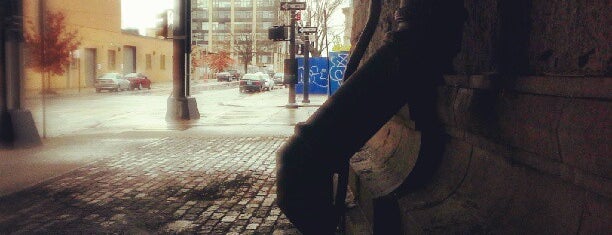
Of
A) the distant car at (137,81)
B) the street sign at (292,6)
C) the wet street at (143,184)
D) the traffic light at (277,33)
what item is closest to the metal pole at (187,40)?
the wet street at (143,184)

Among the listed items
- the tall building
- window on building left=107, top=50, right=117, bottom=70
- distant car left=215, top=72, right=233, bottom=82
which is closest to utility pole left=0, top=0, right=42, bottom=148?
window on building left=107, top=50, right=117, bottom=70

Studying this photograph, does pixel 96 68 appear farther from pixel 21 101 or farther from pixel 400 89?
pixel 400 89

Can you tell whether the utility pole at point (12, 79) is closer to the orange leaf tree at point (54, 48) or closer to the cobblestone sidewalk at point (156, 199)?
the cobblestone sidewalk at point (156, 199)

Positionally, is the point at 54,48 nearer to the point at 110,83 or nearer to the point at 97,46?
the point at 110,83

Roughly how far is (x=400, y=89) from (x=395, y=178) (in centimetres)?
136

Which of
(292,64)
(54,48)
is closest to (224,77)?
(54,48)

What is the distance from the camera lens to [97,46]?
154 feet

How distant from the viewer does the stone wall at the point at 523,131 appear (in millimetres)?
1839

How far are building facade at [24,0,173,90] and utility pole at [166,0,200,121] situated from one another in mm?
21856

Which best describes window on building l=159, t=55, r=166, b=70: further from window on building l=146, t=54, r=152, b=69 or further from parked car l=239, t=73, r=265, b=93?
parked car l=239, t=73, r=265, b=93

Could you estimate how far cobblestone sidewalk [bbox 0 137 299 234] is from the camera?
4.58m

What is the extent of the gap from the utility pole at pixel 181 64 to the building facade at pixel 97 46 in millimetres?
21856

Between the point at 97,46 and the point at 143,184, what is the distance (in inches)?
1739

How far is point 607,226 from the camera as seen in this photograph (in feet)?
5.66
